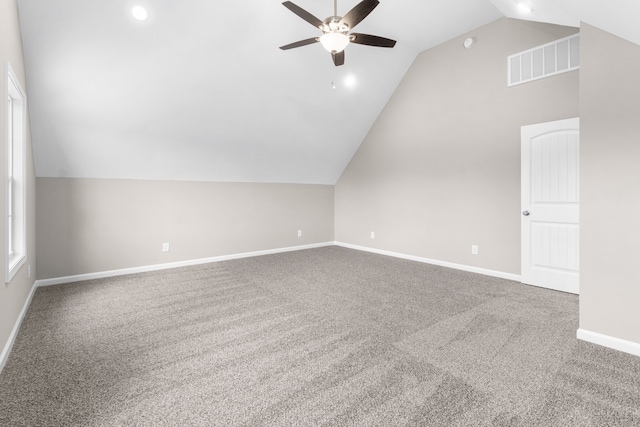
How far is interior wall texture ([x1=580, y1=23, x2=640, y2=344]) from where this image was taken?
221 cm

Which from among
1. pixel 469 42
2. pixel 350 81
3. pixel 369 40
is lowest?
pixel 369 40

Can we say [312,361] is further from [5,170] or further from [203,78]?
[203,78]

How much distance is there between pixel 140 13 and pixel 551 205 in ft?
16.4

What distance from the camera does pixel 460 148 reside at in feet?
15.1

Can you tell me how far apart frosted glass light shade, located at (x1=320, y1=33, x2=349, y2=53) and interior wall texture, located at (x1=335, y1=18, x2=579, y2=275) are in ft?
8.48

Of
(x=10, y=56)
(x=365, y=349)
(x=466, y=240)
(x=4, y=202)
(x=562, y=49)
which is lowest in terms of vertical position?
(x=365, y=349)

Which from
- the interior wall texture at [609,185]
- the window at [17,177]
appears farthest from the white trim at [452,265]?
the window at [17,177]

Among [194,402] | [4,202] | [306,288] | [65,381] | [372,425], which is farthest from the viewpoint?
[306,288]

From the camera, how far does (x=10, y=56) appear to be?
8.07 feet

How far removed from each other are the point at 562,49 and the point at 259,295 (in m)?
4.57

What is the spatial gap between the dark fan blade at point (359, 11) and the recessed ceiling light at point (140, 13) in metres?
2.00

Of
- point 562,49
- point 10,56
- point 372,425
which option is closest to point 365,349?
point 372,425

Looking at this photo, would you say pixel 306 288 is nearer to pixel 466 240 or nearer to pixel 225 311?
pixel 225 311

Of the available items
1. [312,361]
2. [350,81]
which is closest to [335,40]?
[350,81]
